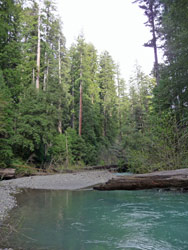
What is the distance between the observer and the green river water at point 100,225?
3.58 meters

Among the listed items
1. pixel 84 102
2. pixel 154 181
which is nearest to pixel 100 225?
pixel 154 181

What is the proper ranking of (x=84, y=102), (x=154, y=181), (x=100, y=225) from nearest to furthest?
(x=100, y=225), (x=154, y=181), (x=84, y=102)

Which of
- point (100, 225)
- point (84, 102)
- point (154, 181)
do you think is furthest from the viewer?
point (84, 102)

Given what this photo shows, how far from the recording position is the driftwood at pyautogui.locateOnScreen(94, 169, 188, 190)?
6.11m

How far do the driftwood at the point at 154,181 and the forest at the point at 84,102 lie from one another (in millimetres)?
2875

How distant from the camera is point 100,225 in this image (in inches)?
179

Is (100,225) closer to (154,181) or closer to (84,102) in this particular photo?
(154,181)

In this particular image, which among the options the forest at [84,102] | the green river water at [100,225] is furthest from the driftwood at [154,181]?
the forest at [84,102]

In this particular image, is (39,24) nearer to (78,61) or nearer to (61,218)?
(78,61)

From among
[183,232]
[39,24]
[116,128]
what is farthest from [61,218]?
[116,128]

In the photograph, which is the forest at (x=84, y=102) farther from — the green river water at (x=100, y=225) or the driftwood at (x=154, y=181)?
the green river water at (x=100, y=225)

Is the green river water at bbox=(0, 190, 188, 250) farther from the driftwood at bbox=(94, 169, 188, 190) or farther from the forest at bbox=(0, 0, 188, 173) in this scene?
the forest at bbox=(0, 0, 188, 173)

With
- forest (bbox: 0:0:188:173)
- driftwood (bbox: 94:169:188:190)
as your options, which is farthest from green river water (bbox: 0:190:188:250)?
forest (bbox: 0:0:188:173)

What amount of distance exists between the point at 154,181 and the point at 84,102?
23363 millimetres
